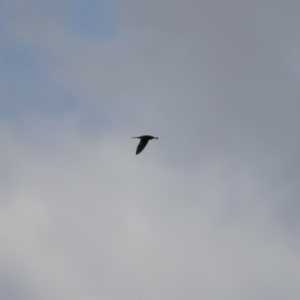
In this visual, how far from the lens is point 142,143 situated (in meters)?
50.6
